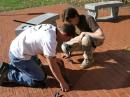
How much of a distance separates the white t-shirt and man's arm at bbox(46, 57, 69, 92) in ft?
0.42

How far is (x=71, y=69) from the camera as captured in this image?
7.44 m

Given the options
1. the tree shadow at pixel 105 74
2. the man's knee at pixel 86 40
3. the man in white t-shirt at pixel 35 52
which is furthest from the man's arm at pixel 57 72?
the man's knee at pixel 86 40

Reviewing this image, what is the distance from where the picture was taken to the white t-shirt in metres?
6.16

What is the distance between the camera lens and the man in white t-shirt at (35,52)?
20.4ft

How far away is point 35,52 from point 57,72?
58 centimetres

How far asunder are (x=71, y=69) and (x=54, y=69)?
1.23 m

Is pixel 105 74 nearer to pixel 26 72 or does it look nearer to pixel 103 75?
pixel 103 75

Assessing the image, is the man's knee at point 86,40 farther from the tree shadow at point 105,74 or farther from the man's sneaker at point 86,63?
the tree shadow at point 105,74

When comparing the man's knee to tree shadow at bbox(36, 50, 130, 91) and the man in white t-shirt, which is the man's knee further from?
the man in white t-shirt

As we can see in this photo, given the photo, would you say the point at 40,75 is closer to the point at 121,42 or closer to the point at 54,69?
the point at 54,69

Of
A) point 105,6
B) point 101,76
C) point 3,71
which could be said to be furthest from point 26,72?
point 105,6

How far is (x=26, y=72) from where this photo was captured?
6762 millimetres

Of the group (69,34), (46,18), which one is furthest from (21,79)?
(46,18)

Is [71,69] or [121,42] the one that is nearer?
[71,69]
